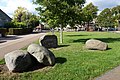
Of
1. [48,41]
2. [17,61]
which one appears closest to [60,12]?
[48,41]

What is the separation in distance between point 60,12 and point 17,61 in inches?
596

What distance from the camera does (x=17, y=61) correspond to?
30.8 ft

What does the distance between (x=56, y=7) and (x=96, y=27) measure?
255 ft

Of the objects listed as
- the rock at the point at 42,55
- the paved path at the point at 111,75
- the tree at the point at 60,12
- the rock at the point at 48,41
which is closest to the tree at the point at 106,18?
the tree at the point at 60,12

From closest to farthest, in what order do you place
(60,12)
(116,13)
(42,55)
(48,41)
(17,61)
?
(17,61) < (42,55) < (48,41) < (60,12) < (116,13)

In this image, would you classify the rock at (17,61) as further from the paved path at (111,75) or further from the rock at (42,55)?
the paved path at (111,75)

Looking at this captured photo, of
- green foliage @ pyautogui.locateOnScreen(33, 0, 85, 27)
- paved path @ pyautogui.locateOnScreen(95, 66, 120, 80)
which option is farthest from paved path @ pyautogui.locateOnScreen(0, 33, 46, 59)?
paved path @ pyautogui.locateOnScreen(95, 66, 120, 80)

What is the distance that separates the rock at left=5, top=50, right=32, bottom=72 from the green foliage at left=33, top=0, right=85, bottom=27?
14.5m

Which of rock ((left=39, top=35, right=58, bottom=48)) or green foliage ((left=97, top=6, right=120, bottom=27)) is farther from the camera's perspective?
green foliage ((left=97, top=6, right=120, bottom=27))

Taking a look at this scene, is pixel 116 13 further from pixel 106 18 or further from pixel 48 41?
pixel 48 41

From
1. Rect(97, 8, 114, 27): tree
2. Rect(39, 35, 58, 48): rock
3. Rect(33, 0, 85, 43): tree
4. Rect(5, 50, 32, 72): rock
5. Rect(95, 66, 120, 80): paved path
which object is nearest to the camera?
Rect(95, 66, 120, 80): paved path

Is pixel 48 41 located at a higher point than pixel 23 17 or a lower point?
lower

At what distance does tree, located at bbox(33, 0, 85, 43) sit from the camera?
23953 millimetres

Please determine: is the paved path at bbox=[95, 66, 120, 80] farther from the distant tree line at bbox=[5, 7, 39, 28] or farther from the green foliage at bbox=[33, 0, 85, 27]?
the distant tree line at bbox=[5, 7, 39, 28]
